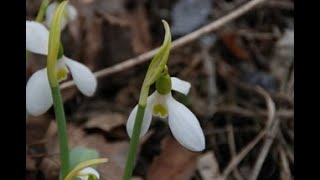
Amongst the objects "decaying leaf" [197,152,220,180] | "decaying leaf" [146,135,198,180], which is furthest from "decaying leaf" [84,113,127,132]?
"decaying leaf" [197,152,220,180]

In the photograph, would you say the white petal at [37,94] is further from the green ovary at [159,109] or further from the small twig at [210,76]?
the small twig at [210,76]

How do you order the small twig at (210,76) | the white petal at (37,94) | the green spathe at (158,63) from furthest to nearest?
the small twig at (210,76) < the white petal at (37,94) < the green spathe at (158,63)

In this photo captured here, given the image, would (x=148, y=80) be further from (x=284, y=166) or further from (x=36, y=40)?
(x=284, y=166)

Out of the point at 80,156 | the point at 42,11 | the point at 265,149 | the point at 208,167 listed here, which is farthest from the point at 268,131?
the point at 42,11

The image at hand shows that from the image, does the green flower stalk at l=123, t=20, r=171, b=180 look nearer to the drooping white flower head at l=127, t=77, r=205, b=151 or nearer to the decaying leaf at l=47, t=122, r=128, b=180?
the drooping white flower head at l=127, t=77, r=205, b=151

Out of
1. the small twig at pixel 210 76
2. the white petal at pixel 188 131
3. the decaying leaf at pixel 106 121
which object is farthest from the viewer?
the small twig at pixel 210 76

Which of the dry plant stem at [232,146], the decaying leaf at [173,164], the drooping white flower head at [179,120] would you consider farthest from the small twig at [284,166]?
the drooping white flower head at [179,120]
